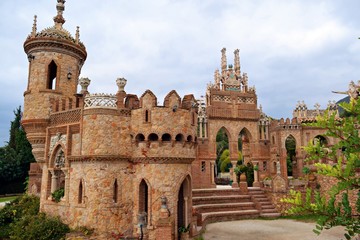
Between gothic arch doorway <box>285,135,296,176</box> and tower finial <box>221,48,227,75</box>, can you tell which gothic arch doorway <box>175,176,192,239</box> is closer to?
tower finial <box>221,48,227,75</box>

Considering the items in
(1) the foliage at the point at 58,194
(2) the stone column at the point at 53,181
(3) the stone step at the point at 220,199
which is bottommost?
(3) the stone step at the point at 220,199

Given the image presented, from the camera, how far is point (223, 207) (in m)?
19.3

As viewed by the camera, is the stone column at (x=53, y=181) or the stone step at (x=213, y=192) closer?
the stone column at (x=53, y=181)

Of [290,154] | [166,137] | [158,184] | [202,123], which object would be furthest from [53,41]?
[290,154]

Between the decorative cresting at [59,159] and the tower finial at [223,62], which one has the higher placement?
the tower finial at [223,62]

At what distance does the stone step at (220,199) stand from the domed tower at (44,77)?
1037cm

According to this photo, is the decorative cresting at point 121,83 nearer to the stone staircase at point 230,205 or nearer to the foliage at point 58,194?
the foliage at point 58,194

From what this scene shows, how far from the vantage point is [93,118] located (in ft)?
46.9

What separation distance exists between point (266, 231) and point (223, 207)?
403 cm

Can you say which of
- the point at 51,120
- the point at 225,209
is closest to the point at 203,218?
the point at 225,209

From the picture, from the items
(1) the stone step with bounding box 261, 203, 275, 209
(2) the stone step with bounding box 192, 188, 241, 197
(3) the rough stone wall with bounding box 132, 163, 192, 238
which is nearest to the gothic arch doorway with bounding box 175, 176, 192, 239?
(3) the rough stone wall with bounding box 132, 163, 192, 238

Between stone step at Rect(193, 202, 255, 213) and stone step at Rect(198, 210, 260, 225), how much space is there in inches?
19.0

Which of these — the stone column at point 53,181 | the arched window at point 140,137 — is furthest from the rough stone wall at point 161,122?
the stone column at point 53,181

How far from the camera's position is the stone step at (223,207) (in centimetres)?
1847
